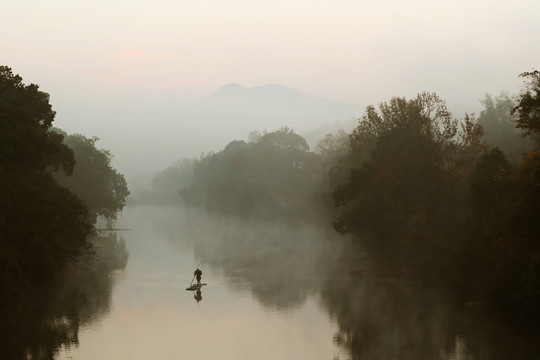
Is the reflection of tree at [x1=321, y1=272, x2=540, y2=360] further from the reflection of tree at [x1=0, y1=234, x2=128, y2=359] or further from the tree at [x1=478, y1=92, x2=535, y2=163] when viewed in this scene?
the tree at [x1=478, y1=92, x2=535, y2=163]

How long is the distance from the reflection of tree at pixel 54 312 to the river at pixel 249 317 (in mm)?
73

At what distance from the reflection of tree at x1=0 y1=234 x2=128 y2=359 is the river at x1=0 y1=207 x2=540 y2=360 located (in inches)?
2.9

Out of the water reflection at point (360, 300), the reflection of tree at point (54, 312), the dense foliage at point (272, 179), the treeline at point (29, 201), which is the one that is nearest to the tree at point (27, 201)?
the treeline at point (29, 201)

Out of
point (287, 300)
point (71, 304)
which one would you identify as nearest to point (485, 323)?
point (287, 300)

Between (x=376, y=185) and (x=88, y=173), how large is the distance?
52.1 meters

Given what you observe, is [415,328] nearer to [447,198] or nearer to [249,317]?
[249,317]

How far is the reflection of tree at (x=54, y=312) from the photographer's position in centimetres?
3500

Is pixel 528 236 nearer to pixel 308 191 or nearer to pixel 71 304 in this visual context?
pixel 71 304

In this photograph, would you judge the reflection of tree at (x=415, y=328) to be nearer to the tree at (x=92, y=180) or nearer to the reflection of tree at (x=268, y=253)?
the reflection of tree at (x=268, y=253)

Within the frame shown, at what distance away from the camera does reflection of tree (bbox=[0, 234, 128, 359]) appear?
3500 centimetres

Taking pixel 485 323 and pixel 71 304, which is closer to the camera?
pixel 485 323

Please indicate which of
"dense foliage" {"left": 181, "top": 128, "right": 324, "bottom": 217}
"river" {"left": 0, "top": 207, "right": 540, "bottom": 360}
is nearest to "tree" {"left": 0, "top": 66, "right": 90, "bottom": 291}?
"river" {"left": 0, "top": 207, "right": 540, "bottom": 360}

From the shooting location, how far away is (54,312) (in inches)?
1757

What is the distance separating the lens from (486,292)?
46.4m
